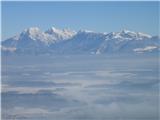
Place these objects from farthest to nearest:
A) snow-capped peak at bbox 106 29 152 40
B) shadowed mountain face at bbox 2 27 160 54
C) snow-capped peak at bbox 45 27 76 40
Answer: snow-capped peak at bbox 106 29 152 40, snow-capped peak at bbox 45 27 76 40, shadowed mountain face at bbox 2 27 160 54

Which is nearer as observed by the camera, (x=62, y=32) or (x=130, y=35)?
(x=62, y=32)

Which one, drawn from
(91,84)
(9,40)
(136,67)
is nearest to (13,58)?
(9,40)

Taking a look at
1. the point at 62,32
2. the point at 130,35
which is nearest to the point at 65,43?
the point at 62,32

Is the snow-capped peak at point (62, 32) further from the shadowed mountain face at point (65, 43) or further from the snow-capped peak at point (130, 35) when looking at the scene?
the snow-capped peak at point (130, 35)

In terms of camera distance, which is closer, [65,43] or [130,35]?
[65,43]

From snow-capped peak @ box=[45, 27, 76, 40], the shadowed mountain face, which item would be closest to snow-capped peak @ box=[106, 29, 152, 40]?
the shadowed mountain face

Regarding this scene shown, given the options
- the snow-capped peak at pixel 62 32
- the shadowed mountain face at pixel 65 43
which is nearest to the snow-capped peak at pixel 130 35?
the shadowed mountain face at pixel 65 43

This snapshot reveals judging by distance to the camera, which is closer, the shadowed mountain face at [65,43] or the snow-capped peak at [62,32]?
the shadowed mountain face at [65,43]

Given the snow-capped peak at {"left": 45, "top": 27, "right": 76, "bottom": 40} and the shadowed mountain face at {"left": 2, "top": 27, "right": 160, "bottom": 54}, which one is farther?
the snow-capped peak at {"left": 45, "top": 27, "right": 76, "bottom": 40}

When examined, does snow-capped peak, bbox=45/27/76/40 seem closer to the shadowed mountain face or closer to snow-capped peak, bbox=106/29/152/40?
the shadowed mountain face

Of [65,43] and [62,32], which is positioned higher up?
[62,32]

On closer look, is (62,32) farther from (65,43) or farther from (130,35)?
(130,35)
